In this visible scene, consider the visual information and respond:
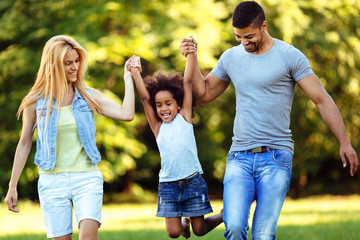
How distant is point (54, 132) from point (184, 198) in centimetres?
127

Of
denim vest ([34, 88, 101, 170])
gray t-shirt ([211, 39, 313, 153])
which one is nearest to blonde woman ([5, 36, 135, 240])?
denim vest ([34, 88, 101, 170])

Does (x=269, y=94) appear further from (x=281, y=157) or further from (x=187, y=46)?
(x=187, y=46)

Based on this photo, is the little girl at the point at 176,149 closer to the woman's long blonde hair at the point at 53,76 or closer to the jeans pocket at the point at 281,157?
the woman's long blonde hair at the point at 53,76

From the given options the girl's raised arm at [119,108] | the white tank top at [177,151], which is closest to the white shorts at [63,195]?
the girl's raised arm at [119,108]

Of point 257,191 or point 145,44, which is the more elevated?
point 145,44

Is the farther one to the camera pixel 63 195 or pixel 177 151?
pixel 177 151

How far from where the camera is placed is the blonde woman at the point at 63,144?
459 centimetres

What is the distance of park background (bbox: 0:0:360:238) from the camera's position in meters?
14.7

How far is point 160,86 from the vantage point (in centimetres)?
528

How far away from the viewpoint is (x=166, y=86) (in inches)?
207

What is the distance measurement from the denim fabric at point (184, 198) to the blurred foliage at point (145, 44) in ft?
28.4

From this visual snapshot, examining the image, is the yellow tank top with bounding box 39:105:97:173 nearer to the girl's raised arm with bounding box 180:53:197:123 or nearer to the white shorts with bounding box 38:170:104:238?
the white shorts with bounding box 38:170:104:238

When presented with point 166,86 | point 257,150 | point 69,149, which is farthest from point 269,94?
point 69,149

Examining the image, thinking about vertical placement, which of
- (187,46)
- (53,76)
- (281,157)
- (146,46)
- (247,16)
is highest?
(146,46)
